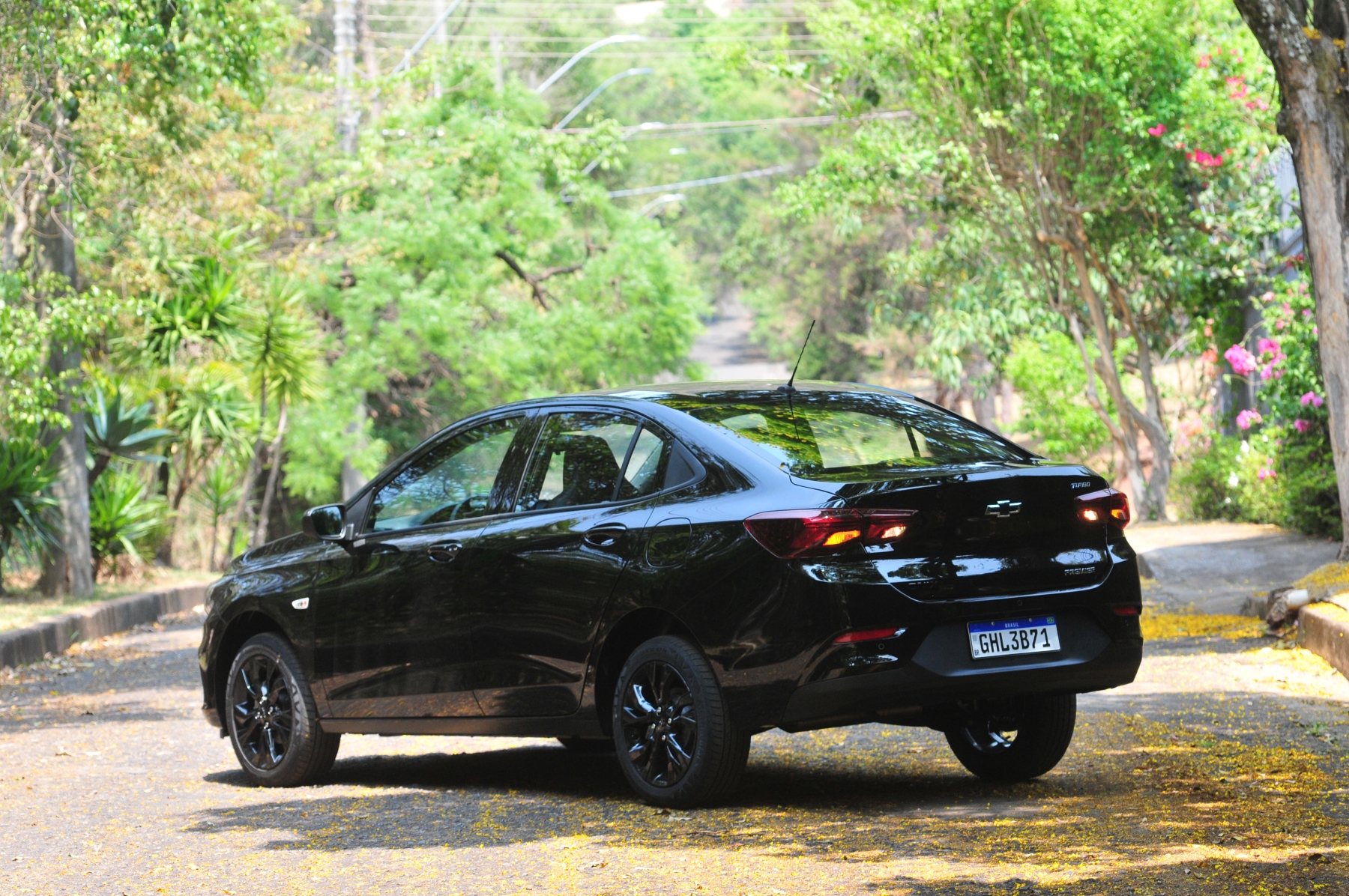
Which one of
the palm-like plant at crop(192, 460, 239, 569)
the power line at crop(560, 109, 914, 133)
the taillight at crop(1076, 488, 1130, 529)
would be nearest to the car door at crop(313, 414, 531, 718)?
the taillight at crop(1076, 488, 1130, 529)

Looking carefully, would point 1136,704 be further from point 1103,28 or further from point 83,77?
point 1103,28

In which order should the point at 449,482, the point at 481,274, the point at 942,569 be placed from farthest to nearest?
the point at 481,274 < the point at 449,482 < the point at 942,569

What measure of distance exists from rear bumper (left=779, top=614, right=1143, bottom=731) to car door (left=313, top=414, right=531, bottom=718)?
5.45ft

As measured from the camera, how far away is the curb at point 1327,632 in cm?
938

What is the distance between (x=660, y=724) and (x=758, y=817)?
0.49 metres

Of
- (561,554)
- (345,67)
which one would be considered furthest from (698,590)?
(345,67)

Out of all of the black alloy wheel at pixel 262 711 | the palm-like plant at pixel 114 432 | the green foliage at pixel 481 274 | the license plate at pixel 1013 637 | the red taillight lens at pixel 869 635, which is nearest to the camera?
the red taillight lens at pixel 869 635

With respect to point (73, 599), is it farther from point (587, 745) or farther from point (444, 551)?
point (444, 551)

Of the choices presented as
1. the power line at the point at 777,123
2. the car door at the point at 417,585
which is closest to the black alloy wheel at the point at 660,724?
the car door at the point at 417,585

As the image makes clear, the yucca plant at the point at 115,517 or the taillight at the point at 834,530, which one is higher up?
the taillight at the point at 834,530

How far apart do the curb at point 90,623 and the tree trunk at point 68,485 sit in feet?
1.97

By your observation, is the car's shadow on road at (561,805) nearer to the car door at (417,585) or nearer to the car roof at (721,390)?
the car door at (417,585)

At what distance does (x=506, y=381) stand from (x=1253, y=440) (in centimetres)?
1565

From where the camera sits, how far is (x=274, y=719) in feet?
24.9
